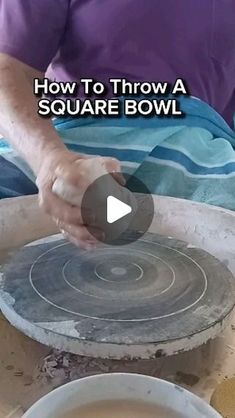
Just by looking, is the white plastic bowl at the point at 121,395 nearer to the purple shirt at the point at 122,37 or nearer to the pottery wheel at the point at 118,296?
the pottery wheel at the point at 118,296

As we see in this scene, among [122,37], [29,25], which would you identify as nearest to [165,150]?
[122,37]

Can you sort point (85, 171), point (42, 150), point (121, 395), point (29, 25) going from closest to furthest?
point (121, 395) → point (85, 171) → point (42, 150) → point (29, 25)

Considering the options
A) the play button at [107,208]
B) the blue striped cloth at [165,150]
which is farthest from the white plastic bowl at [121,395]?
the blue striped cloth at [165,150]

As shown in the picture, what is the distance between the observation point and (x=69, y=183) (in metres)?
1.03

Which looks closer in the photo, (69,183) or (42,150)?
(69,183)

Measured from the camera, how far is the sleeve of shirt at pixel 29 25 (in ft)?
4.41

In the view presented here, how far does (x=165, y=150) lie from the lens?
1409mm

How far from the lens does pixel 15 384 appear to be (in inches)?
37.9

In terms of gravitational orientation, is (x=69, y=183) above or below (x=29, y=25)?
below

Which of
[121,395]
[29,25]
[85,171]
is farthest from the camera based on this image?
[29,25]

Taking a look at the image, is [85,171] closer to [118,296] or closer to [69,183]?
[69,183]

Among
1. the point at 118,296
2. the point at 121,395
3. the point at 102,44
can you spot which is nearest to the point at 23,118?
the point at 102,44

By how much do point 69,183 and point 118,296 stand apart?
0.62ft

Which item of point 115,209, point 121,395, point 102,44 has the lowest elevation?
point 121,395
